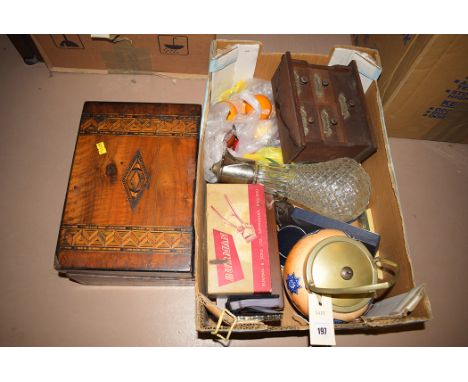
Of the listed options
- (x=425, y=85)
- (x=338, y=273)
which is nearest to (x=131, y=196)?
(x=338, y=273)

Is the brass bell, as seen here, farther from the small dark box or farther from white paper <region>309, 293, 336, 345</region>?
the small dark box

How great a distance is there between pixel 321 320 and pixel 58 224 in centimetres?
124

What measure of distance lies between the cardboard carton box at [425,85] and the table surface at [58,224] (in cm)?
15

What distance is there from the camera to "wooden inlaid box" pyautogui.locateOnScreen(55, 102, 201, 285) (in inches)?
42.4

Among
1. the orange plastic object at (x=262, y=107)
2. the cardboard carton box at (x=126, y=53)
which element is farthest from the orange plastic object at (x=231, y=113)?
the cardboard carton box at (x=126, y=53)

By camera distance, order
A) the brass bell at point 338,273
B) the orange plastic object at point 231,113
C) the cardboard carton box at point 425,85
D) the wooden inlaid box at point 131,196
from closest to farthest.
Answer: the brass bell at point 338,273 < the wooden inlaid box at point 131,196 < the cardboard carton box at point 425,85 < the orange plastic object at point 231,113

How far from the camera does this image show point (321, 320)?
0.85 metres

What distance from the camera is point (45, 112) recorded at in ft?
5.49

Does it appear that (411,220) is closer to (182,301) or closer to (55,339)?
(182,301)

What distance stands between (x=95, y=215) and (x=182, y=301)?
1.81ft

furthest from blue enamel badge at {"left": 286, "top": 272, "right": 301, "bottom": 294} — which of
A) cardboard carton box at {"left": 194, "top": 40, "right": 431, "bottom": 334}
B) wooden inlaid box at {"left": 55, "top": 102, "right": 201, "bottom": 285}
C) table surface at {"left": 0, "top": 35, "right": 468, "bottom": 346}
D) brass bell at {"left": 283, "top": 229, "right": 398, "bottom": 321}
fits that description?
table surface at {"left": 0, "top": 35, "right": 468, "bottom": 346}

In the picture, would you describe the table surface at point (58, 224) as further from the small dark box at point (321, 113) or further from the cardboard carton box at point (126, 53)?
the small dark box at point (321, 113)

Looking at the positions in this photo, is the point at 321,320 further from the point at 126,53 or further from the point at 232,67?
the point at 126,53

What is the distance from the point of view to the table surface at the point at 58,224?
1.33 meters
